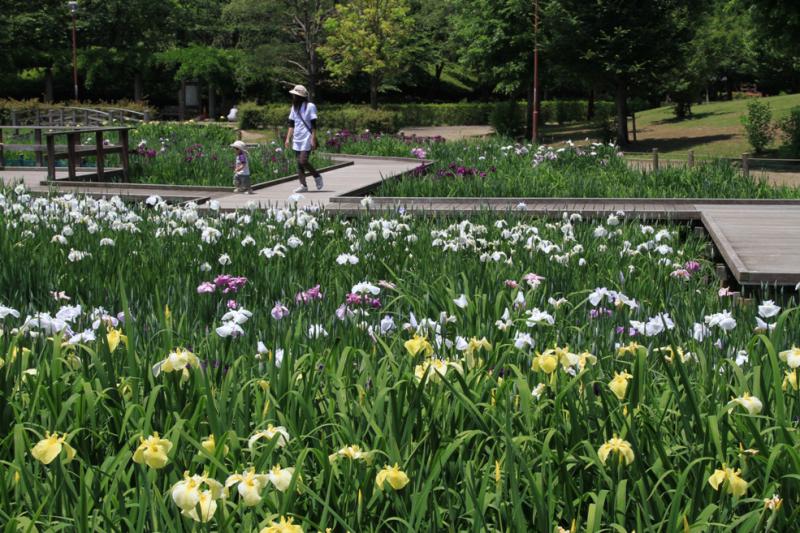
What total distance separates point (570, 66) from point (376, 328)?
1282 inches

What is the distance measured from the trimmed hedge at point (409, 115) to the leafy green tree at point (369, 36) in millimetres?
2166

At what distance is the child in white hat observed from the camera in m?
13.1

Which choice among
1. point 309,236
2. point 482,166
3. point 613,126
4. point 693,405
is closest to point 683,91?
point 613,126

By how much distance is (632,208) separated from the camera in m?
10.3

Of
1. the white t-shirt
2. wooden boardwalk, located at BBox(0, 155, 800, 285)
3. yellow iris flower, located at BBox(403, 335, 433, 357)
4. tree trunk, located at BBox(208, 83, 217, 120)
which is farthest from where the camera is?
tree trunk, located at BBox(208, 83, 217, 120)

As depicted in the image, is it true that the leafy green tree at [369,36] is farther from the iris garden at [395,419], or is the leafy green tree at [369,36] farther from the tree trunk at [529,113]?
the iris garden at [395,419]

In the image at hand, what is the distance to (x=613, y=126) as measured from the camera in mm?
37062

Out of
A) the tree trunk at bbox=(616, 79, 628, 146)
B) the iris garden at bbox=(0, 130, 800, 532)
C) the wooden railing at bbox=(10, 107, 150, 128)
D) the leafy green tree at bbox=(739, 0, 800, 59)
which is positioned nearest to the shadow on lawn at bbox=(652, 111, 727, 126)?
the tree trunk at bbox=(616, 79, 628, 146)

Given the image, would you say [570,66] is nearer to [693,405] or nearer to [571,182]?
[571,182]

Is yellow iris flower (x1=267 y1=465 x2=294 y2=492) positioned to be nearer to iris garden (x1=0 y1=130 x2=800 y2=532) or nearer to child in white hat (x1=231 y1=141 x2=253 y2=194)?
iris garden (x1=0 y1=130 x2=800 y2=532)

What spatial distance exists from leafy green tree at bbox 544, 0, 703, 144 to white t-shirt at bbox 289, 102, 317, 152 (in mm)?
21423

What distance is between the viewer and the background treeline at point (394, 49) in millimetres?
33469

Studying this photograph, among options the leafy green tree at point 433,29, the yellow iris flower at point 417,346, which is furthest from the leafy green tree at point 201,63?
the yellow iris flower at point 417,346

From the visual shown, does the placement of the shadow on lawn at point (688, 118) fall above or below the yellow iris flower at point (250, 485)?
above
